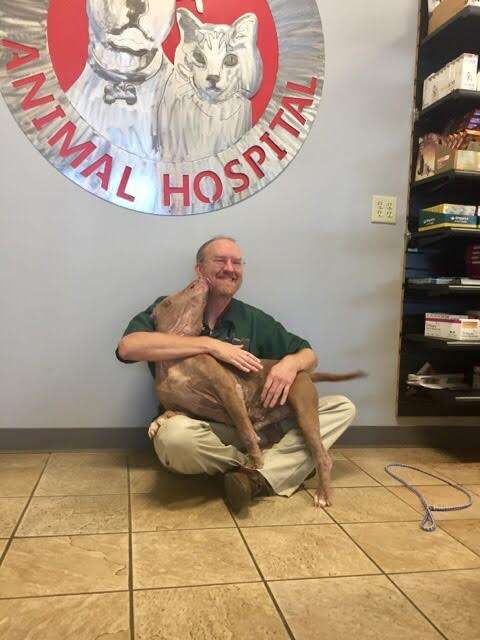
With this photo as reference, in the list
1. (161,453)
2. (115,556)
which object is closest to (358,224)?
(161,453)

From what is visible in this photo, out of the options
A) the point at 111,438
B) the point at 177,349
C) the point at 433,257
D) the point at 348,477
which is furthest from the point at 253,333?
the point at 433,257

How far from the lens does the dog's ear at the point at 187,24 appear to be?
2258 millimetres

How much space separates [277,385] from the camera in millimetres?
1877

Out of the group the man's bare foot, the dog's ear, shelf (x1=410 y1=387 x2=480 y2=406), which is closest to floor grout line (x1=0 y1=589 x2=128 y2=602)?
the man's bare foot

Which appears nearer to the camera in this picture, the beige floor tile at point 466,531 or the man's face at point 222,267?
the beige floor tile at point 466,531

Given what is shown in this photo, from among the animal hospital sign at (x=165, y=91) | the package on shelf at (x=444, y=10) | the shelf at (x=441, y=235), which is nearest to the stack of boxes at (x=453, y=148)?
the shelf at (x=441, y=235)

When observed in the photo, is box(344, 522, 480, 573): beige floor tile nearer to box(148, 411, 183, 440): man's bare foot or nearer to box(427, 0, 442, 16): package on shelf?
box(148, 411, 183, 440): man's bare foot

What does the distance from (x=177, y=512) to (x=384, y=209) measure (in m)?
1.59

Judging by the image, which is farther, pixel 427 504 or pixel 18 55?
pixel 18 55

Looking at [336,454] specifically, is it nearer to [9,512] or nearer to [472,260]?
→ [472,260]

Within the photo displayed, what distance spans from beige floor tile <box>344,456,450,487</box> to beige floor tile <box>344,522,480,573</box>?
409 mm

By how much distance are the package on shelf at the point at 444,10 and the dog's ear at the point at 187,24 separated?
3.28ft

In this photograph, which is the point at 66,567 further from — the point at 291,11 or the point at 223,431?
the point at 291,11

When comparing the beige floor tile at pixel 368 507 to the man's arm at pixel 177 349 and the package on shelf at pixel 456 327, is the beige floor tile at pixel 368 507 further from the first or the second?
the package on shelf at pixel 456 327
